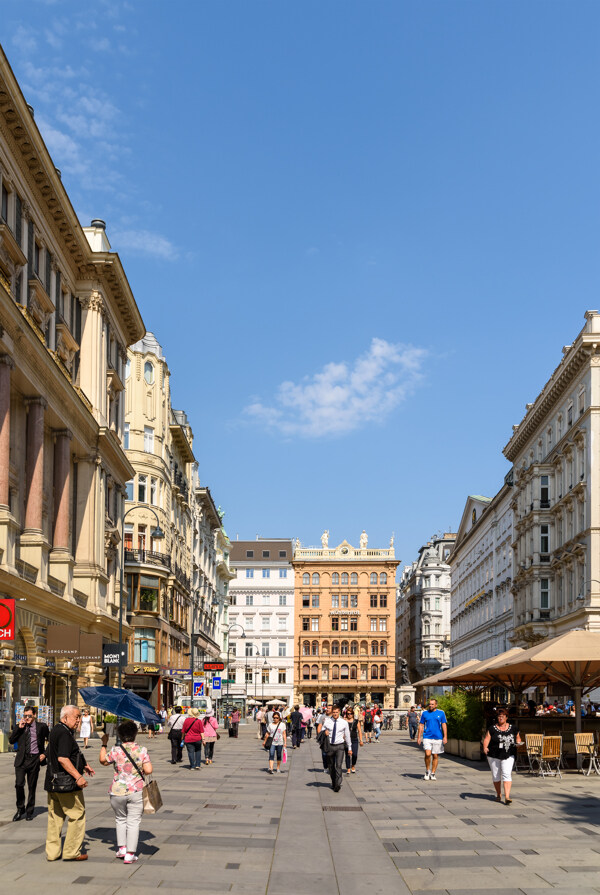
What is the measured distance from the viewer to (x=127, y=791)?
12.8 m

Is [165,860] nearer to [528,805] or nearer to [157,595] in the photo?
[528,805]

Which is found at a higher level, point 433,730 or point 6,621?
point 6,621

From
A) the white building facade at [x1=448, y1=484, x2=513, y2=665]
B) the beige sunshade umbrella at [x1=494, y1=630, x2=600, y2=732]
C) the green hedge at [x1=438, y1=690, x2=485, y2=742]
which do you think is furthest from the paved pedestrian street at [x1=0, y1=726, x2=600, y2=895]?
the white building facade at [x1=448, y1=484, x2=513, y2=665]

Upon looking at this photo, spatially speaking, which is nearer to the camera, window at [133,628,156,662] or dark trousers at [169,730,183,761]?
dark trousers at [169,730,183,761]

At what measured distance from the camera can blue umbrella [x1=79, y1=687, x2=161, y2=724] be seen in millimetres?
14828

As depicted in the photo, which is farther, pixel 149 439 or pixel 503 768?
pixel 149 439

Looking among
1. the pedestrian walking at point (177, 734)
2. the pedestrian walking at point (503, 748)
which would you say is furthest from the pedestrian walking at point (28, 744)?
the pedestrian walking at point (177, 734)

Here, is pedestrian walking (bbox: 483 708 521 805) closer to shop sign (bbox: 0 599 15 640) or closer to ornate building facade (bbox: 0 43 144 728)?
shop sign (bbox: 0 599 15 640)

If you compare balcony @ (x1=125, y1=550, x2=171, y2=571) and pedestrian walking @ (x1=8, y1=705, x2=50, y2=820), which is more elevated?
balcony @ (x1=125, y1=550, x2=171, y2=571)

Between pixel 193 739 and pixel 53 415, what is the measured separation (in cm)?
1676

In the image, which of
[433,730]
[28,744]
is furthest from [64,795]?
[433,730]

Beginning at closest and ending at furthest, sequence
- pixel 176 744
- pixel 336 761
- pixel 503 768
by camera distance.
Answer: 1. pixel 503 768
2. pixel 336 761
3. pixel 176 744

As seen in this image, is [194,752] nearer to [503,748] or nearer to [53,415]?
[503,748]

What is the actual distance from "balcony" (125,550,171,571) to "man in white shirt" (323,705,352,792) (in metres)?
45.5
